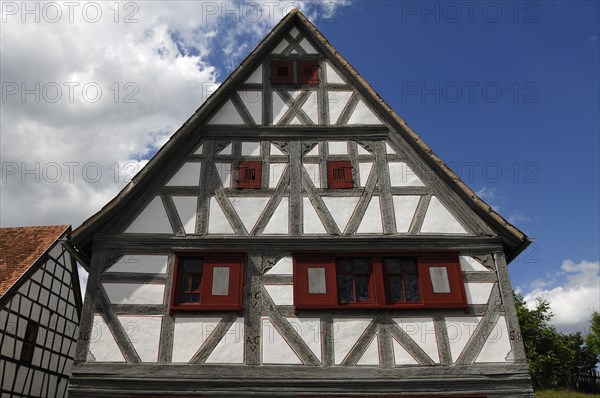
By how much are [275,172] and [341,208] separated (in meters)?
1.73

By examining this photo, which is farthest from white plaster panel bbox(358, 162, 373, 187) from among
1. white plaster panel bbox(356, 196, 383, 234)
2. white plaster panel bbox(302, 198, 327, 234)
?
white plaster panel bbox(302, 198, 327, 234)

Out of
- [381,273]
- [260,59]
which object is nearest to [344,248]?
[381,273]

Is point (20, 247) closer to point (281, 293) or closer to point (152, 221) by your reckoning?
point (152, 221)

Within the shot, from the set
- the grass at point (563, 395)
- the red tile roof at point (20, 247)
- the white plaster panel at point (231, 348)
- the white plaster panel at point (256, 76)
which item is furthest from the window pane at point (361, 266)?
the grass at point (563, 395)

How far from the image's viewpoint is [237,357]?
28.2 feet

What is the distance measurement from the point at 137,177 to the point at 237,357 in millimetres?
4333

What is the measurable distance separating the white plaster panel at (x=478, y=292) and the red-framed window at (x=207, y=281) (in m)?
4.60

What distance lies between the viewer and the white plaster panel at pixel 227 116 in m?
11.0

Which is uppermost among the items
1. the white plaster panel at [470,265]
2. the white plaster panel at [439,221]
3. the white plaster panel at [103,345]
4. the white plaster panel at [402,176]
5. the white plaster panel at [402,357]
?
the white plaster panel at [402,176]

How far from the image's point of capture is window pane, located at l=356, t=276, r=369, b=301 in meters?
9.27

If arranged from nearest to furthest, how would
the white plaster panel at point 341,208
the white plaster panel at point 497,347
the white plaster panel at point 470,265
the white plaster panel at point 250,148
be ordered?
1. the white plaster panel at point 497,347
2. the white plaster panel at point 470,265
3. the white plaster panel at point 341,208
4. the white plaster panel at point 250,148

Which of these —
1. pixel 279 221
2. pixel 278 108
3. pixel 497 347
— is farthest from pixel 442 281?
pixel 278 108

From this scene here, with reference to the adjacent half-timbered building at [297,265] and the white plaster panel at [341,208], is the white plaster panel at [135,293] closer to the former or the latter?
the adjacent half-timbered building at [297,265]

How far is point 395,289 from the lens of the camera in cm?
939
